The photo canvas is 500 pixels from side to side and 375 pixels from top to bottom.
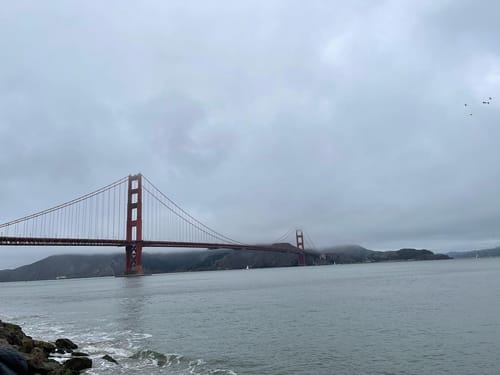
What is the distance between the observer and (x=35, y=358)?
10.7 m

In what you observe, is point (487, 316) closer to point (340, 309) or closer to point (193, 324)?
point (340, 309)

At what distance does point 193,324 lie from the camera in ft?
65.0

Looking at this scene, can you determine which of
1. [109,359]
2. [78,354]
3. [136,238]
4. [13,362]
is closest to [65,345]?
[78,354]

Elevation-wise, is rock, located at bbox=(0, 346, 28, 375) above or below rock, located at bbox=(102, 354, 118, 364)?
above

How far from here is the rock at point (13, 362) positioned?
8977 mm

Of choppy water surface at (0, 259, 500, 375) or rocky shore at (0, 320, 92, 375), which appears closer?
rocky shore at (0, 320, 92, 375)

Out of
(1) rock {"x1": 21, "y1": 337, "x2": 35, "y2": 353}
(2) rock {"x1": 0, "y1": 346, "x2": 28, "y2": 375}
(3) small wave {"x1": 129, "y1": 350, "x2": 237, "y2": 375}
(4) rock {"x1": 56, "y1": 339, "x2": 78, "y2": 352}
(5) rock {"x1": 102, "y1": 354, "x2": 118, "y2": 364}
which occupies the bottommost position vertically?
(3) small wave {"x1": 129, "y1": 350, "x2": 237, "y2": 375}

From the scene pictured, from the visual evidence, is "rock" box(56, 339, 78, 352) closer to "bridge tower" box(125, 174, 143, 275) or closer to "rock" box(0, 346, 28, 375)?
"rock" box(0, 346, 28, 375)

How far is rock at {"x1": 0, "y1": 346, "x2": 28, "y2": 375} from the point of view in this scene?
8.98 metres

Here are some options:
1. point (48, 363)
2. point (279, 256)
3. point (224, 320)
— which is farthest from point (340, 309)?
point (279, 256)

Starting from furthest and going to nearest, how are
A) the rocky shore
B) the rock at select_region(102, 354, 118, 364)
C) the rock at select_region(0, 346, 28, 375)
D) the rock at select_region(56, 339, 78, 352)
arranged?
the rock at select_region(56, 339, 78, 352) < the rock at select_region(102, 354, 118, 364) < the rocky shore < the rock at select_region(0, 346, 28, 375)

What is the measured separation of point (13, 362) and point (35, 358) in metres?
1.64

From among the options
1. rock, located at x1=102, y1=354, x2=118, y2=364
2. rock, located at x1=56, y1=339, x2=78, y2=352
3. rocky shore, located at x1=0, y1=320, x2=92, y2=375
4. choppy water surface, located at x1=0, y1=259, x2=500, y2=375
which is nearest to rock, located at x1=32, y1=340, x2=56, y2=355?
rocky shore, located at x1=0, y1=320, x2=92, y2=375

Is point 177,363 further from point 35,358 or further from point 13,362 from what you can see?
point 13,362
